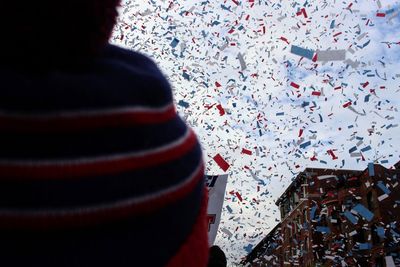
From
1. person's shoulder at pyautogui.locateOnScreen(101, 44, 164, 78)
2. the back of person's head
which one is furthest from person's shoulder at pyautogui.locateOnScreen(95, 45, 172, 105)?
the back of person's head

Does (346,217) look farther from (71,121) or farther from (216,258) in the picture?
(71,121)

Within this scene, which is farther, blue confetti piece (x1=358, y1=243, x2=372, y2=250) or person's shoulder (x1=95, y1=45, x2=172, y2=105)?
blue confetti piece (x1=358, y1=243, x2=372, y2=250)

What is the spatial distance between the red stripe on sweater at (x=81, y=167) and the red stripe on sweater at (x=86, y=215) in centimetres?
5

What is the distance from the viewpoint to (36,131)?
0.64m

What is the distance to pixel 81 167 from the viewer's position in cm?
66

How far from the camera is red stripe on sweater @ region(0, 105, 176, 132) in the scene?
631 millimetres

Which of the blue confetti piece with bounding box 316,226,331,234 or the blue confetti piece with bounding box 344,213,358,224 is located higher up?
the blue confetti piece with bounding box 344,213,358,224

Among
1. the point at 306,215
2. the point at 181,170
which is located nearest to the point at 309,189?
the point at 306,215

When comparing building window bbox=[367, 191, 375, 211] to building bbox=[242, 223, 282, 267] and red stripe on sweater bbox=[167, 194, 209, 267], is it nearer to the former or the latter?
building bbox=[242, 223, 282, 267]

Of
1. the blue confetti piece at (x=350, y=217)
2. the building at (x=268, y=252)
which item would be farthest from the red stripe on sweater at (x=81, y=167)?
the building at (x=268, y=252)

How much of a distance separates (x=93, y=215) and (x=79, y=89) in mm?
180

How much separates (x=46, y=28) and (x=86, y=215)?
0.28 metres

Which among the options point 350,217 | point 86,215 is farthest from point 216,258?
point 350,217

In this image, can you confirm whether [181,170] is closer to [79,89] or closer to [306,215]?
[79,89]
